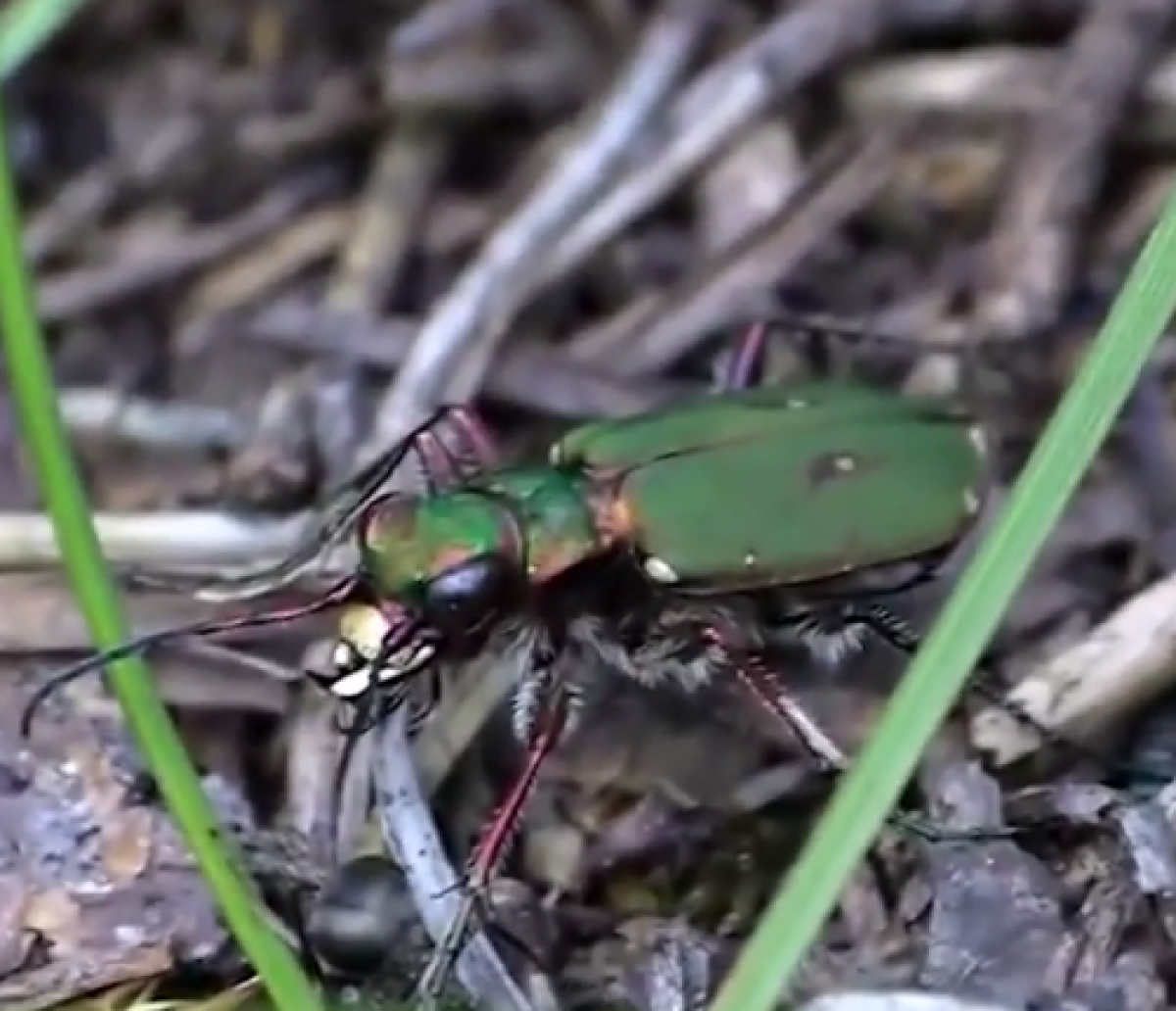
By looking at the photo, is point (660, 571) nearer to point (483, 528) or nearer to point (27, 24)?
point (483, 528)

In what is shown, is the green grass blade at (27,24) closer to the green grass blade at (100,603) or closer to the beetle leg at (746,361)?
the green grass blade at (100,603)

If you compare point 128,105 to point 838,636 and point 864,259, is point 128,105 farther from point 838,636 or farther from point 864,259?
point 838,636

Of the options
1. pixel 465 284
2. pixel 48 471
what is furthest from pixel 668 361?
pixel 48 471

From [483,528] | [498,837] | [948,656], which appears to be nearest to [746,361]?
[483,528]

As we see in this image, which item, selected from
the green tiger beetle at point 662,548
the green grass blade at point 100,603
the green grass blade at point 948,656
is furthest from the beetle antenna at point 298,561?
the green grass blade at point 948,656

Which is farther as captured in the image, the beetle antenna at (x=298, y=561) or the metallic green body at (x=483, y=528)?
the beetle antenna at (x=298, y=561)

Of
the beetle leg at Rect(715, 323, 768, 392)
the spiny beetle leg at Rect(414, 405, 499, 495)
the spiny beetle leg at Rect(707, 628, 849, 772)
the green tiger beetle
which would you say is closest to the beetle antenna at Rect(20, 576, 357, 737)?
the green tiger beetle
